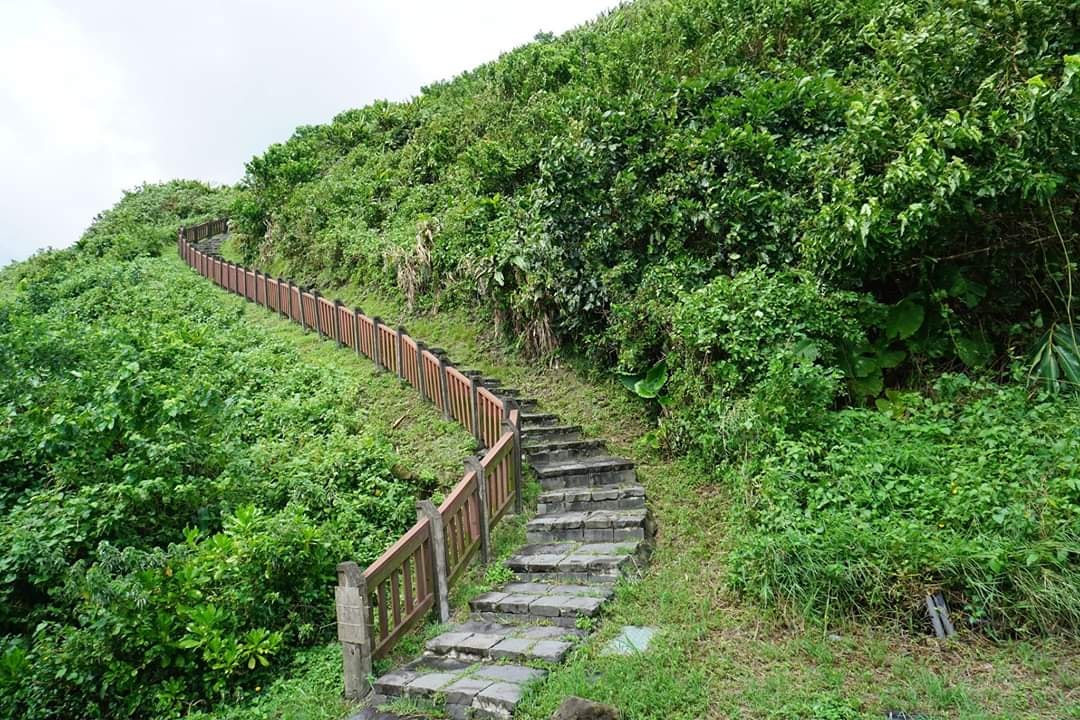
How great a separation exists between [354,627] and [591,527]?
2595mm

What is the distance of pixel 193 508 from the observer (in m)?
7.78

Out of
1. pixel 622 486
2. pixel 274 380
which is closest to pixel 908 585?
pixel 622 486

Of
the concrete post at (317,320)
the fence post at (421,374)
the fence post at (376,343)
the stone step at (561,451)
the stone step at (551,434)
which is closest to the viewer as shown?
the stone step at (561,451)

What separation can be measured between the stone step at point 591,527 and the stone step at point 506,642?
57.5 inches

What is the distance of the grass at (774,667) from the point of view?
13.5ft

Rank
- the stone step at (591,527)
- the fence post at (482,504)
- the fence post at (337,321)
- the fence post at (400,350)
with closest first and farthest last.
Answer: the stone step at (591,527) → the fence post at (482,504) → the fence post at (400,350) → the fence post at (337,321)

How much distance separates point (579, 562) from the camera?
256 inches

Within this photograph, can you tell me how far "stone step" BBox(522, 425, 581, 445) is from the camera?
29.9ft

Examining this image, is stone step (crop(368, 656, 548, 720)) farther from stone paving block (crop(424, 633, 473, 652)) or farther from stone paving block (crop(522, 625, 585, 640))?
stone paving block (crop(522, 625, 585, 640))

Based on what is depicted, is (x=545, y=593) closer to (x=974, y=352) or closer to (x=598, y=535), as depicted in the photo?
(x=598, y=535)

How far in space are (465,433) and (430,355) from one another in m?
1.74

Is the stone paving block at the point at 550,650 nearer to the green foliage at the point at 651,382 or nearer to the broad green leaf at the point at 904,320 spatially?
the green foliage at the point at 651,382

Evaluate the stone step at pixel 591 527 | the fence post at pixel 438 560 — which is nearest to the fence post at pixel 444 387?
the stone step at pixel 591 527

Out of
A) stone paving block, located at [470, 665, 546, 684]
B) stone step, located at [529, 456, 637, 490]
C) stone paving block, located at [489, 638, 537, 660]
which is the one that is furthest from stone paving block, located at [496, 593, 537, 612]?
stone step, located at [529, 456, 637, 490]
